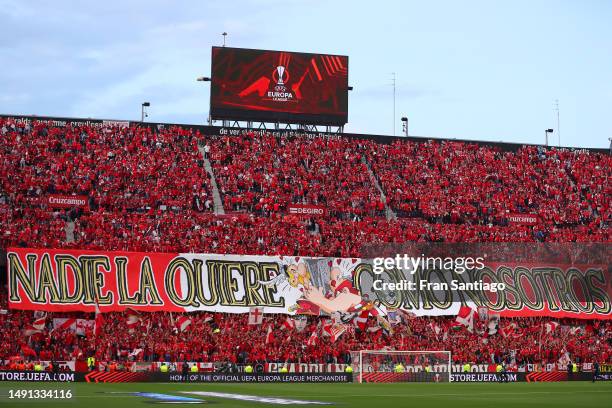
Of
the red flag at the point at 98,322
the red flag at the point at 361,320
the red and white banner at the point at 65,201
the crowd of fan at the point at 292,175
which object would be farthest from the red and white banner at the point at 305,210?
the red flag at the point at 98,322

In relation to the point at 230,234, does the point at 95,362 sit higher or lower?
lower

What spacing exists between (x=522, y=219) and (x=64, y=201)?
34.3 m

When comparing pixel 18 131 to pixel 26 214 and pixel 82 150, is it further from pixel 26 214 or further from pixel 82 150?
pixel 26 214

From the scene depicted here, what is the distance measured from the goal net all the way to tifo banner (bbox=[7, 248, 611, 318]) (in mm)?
4877

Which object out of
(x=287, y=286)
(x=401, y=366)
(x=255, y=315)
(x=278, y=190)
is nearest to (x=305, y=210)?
(x=278, y=190)

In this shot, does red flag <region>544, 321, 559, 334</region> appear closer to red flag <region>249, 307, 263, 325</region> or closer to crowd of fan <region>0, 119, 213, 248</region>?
red flag <region>249, 307, 263, 325</region>

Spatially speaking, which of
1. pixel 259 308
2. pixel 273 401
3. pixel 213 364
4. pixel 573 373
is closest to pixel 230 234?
pixel 259 308

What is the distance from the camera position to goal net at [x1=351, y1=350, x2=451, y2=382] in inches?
2056

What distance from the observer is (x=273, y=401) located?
87.9 feet

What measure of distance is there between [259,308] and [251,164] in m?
→ 16.7

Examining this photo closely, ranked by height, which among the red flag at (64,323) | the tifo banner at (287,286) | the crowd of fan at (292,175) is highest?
the crowd of fan at (292,175)

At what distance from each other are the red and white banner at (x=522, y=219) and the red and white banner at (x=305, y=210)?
49.1 feet

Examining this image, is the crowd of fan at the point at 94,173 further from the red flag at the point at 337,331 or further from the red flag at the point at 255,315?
the red flag at the point at 337,331

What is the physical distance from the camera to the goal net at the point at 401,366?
5222cm
